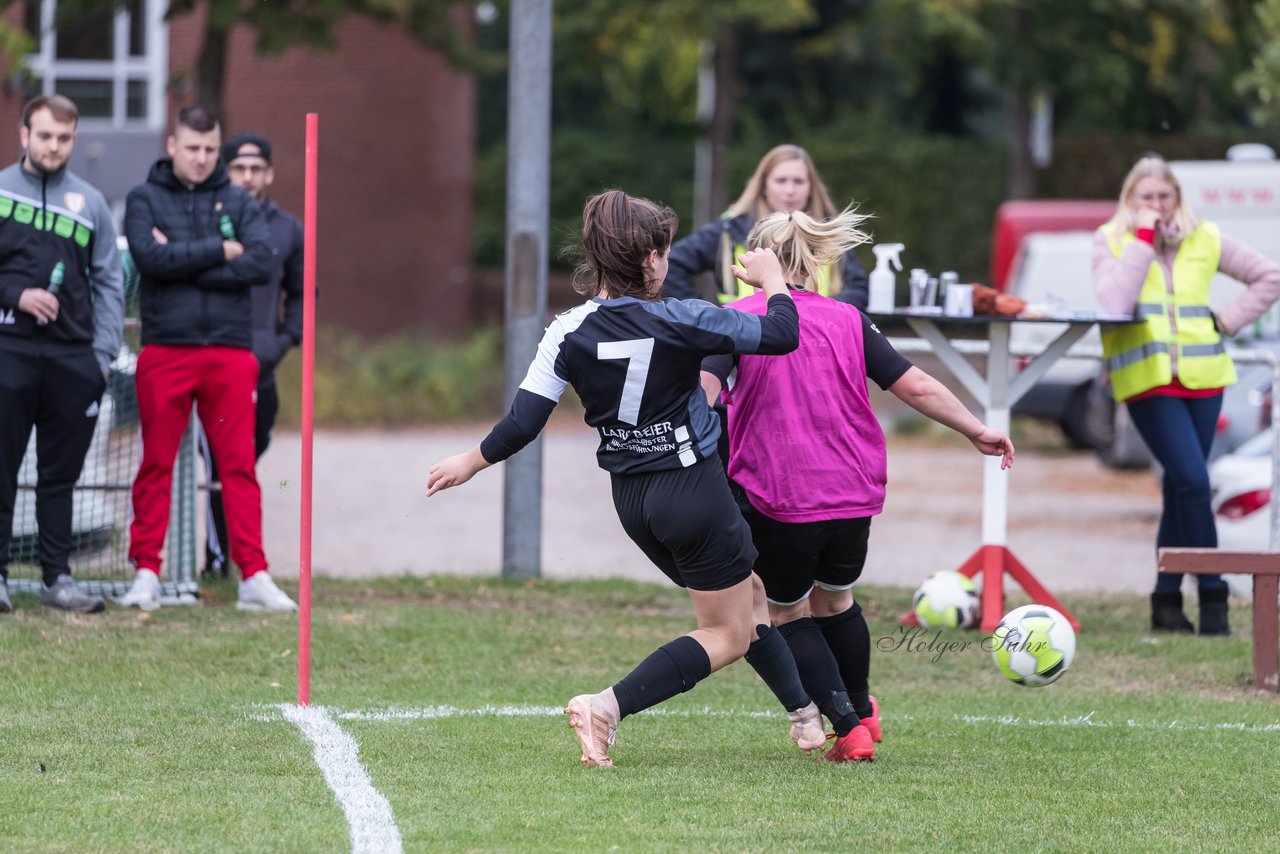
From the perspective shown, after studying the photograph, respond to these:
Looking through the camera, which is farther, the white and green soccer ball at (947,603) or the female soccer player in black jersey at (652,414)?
the white and green soccer ball at (947,603)

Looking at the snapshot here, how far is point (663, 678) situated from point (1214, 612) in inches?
159

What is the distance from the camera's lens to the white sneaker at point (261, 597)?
27.2 feet

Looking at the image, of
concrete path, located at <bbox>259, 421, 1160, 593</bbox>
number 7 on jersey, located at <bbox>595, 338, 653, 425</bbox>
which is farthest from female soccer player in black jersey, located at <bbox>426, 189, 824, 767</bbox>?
concrete path, located at <bbox>259, 421, 1160, 593</bbox>

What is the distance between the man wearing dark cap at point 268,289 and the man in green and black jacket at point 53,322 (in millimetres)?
952

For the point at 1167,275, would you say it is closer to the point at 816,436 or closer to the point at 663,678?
the point at 816,436

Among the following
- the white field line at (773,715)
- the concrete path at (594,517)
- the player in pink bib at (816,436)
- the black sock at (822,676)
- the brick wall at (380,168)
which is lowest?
the concrete path at (594,517)

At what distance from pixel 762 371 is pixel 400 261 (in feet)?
80.0

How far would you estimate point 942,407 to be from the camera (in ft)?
18.4

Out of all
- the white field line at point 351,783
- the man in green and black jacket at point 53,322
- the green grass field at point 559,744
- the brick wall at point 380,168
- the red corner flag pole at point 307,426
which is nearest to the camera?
the white field line at point 351,783

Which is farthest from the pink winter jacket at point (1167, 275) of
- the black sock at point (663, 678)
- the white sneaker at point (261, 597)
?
the white sneaker at point (261, 597)

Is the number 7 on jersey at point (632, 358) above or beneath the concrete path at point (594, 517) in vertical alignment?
above

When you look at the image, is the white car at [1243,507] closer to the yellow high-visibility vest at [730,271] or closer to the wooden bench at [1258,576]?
the wooden bench at [1258,576]

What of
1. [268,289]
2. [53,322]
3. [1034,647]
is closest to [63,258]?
[53,322]

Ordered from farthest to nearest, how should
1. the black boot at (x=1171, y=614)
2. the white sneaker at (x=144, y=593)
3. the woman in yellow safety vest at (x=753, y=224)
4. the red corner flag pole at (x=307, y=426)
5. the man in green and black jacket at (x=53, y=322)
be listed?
the black boot at (x=1171, y=614), the white sneaker at (x=144, y=593), the woman in yellow safety vest at (x=753, y=224), the man in green and black jacket at (x=53, y=322), the red corner flag pole at (x=307, y=426)
